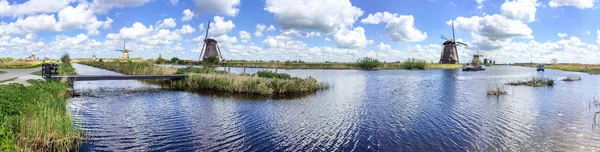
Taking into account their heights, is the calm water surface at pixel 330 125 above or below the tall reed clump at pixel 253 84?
below

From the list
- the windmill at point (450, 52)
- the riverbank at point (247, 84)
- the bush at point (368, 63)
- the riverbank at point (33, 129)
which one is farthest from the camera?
the windmill at point (450, 52)

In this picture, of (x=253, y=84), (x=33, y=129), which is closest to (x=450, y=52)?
(x=253, y=84)

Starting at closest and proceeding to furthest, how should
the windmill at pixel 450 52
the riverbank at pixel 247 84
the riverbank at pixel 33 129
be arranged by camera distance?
the riverbank at pixel 33 129 < the riverbank at pixel 247 84 < the windmill at pixel 450 52

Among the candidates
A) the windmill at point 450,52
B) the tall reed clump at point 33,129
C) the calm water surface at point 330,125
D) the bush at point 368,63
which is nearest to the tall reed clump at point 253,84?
the calm water surface at point 330,125

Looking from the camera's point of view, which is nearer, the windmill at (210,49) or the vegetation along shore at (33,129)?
the vegetation along shore at (33,129)

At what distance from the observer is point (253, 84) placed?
81.5 feet

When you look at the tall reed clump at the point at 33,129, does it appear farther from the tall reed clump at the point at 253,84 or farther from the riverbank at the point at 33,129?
the tall reed clump at the point at 253,84

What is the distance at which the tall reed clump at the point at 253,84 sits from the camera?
24.5 meters

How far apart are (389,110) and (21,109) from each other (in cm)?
1479

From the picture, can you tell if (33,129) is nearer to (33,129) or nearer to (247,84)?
(33,129)

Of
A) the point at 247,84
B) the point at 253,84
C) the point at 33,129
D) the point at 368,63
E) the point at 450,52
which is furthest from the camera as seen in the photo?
the point at 450,52

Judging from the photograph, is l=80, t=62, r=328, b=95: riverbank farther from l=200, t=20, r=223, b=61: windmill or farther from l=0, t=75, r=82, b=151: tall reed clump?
l=200, t=20, r=223, b=61: windmill

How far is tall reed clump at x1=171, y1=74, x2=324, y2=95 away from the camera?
24547mm

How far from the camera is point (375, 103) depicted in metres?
20.8
